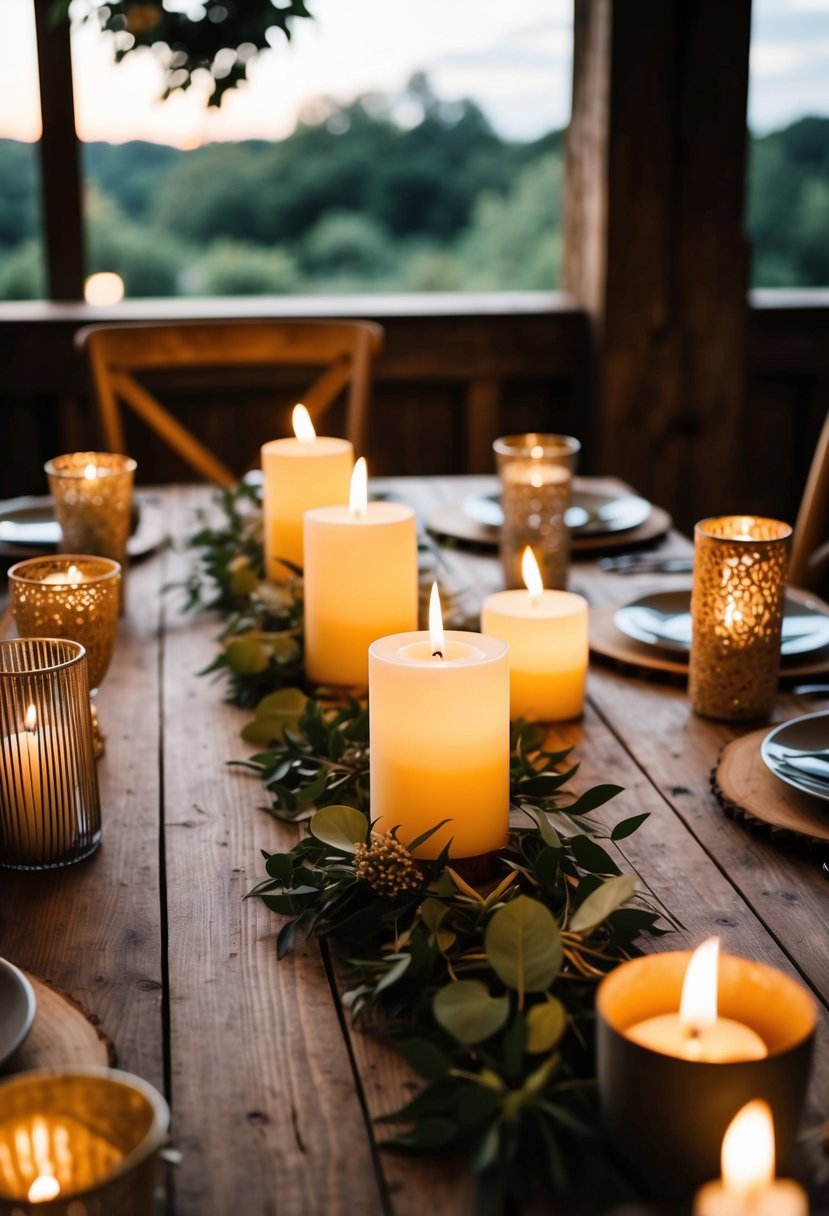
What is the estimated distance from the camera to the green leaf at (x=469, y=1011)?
61 centimetres

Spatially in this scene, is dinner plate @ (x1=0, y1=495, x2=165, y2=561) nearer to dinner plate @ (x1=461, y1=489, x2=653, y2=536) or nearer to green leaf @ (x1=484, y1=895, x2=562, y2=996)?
dinner plate @ (x1=461, y1=489, x2=653, y2=536)

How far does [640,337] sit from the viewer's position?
2.88m

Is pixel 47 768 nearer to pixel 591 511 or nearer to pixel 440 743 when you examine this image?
pixel 440 743

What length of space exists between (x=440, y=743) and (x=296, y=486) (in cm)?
65

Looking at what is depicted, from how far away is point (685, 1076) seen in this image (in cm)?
52

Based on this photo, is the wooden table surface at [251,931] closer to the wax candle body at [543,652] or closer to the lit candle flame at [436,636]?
the wax candle body at [543,652]

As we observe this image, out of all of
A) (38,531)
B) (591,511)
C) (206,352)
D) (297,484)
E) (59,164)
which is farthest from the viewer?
(59,164)

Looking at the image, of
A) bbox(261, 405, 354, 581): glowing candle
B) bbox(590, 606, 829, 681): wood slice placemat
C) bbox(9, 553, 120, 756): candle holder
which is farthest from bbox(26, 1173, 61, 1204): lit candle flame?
→ bbox(261, 405, 354, 581): glowing candle

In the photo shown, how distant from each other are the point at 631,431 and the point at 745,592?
191 cm

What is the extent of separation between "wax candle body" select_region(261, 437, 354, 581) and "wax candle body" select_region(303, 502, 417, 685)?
0.22m

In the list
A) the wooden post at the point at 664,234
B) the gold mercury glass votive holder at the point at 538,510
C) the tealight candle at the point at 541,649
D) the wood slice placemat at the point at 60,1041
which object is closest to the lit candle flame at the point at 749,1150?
the wood slice placemat at the point at 60,1041

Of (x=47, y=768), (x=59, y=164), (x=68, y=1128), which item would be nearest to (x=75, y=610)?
(x=47, y=768)

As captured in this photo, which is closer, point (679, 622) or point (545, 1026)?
point (545, 1026)

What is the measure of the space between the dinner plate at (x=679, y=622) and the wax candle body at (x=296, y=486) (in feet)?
1.07
